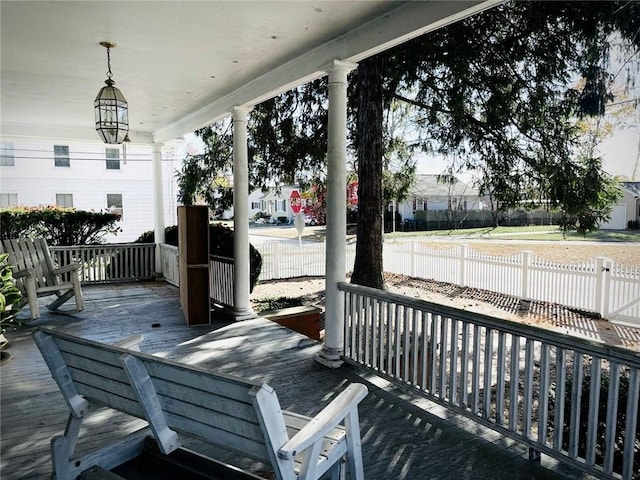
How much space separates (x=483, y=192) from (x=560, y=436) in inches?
196

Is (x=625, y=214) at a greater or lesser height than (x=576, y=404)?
greater

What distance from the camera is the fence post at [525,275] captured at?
927 centimetres

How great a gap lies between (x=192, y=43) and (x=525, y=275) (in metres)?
7.95

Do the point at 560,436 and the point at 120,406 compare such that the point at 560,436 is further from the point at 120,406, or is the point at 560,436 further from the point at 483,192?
the point at 483,192

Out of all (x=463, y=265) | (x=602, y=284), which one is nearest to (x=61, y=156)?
(x=463, y=265)

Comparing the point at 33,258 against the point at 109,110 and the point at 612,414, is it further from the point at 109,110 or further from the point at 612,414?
the point at 612,414

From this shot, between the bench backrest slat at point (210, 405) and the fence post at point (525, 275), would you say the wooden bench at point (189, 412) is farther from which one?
the fence post at point (525, 275)

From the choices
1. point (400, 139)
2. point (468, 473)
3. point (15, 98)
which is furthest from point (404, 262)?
point (468, 473)

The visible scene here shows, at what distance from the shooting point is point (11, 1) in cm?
321

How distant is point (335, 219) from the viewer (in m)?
4.36

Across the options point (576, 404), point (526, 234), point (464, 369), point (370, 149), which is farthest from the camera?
point (526, 234)

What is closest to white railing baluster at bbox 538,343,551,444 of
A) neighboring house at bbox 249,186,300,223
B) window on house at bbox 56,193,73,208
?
window on house at bbox 56,193,73,208

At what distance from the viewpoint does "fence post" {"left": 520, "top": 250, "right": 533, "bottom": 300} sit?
30.4 feet

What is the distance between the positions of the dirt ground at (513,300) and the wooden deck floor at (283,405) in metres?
3.43
